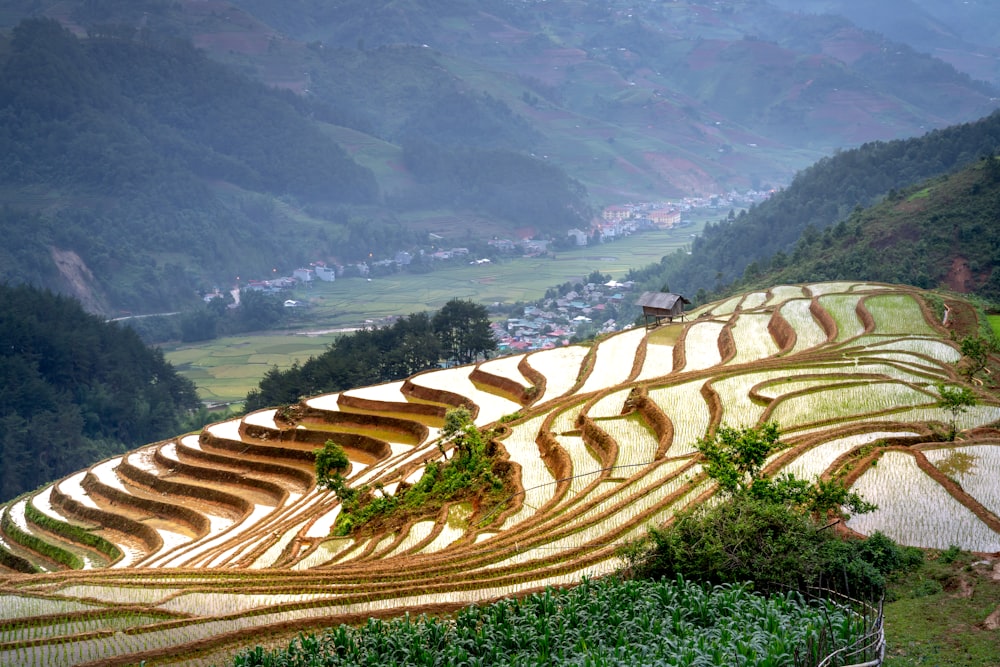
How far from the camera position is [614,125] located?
17900 centimetres

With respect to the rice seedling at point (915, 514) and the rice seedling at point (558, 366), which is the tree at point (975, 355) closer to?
the rice seedling at point (915, 514)

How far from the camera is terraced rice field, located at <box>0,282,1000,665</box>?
1422cm

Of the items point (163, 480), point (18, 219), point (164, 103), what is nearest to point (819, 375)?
point (163, 480)

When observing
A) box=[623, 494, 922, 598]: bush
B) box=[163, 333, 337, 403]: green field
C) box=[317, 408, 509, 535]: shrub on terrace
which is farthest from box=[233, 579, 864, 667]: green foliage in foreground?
box=[163, 333, 337, 403]: green field

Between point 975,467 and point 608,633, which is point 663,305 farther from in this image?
point 608,633

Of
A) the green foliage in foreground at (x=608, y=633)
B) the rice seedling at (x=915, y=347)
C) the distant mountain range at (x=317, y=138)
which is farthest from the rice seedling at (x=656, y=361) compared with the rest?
the distant mountain range at (x=317, y=138)

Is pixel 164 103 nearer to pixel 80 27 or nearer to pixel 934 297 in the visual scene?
pixel 80 27

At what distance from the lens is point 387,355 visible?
49.6 meters

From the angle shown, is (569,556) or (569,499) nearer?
(569,556)

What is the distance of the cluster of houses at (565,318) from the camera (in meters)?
72.6

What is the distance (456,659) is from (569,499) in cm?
711

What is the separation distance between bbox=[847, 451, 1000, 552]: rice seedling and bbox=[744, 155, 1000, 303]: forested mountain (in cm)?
2457

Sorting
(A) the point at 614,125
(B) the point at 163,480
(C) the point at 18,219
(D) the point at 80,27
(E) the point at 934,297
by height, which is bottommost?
(B) the point at 163,480

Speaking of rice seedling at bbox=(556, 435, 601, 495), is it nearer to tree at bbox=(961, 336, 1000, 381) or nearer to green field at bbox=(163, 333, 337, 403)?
tree at bbox=(961, 336, 1000, 381)
